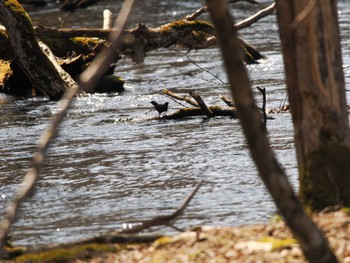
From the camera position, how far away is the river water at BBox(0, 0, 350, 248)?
8938mm

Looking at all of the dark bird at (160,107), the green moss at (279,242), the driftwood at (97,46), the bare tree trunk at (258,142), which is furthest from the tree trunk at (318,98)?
the dark bird at (160,107)

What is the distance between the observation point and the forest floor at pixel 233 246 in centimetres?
624

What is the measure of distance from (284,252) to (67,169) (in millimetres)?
5834

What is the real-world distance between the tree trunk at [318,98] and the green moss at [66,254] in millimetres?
1578

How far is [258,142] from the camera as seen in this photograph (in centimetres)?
457

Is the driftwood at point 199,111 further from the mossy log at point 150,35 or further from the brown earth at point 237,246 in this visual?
the brown earth at point 237,246

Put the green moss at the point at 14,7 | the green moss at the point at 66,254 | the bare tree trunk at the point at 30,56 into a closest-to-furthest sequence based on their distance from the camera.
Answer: the green moss at the point at 66,254 → the green moss at the point at 14,7 → the bare tree trunk at the point at 30,56

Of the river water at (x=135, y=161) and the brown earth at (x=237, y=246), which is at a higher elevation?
the brown earth at (x=237, y=246)

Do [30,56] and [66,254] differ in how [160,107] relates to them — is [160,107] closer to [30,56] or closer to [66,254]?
[30,56]

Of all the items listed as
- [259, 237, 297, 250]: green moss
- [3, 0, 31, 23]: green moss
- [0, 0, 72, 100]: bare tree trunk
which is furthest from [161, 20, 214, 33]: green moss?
[259, 237, 297, 250]: green moss

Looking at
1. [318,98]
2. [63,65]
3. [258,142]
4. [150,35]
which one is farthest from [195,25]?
[258,142]

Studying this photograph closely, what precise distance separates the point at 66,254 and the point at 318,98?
207 cm

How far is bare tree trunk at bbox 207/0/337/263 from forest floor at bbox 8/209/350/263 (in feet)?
3.70

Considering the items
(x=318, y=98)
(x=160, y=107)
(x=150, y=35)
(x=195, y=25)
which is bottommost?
(x=160, y=107)
